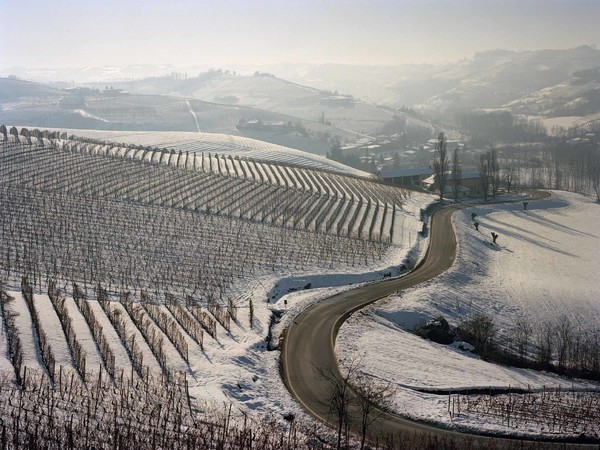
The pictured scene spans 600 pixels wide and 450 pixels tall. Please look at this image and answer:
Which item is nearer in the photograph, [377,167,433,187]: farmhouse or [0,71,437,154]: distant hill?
[377,167,433,187]: farmhouse

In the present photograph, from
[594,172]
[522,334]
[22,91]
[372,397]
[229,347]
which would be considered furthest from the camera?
[22,91]

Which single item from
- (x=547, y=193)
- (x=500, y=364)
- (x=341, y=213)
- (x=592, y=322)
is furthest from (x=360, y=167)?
(x=500, y=364)

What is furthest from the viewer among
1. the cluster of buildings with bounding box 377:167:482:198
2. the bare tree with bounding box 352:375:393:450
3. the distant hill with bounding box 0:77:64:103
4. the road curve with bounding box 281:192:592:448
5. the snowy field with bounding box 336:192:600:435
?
the distant hill with bounding box 0:77:64:103

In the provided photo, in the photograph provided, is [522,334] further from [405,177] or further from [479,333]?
[405,177]

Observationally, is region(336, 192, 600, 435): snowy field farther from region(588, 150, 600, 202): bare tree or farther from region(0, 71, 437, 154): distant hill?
region(0, 71, 437, 154): distant hill

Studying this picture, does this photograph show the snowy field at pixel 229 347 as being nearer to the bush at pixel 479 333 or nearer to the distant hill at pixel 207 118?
the bush at pixel 479 333

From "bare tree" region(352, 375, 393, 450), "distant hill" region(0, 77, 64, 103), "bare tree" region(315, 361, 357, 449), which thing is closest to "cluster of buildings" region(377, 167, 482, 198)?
"bare tree" region(315, 361, 357, 449)

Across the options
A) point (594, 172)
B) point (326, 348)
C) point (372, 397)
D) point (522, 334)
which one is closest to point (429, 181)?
point (594, 172)
